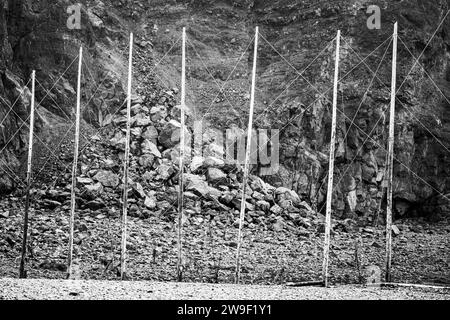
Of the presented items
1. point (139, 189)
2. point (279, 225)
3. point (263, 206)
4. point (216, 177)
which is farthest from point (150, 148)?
point (279, 225)

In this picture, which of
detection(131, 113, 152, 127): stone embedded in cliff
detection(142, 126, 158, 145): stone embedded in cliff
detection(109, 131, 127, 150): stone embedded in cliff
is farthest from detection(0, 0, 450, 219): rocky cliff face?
detection(109, 131, 127, 150): stone embedded in cliff

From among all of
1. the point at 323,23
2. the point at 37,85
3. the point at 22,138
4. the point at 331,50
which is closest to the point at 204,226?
the point at 22,138

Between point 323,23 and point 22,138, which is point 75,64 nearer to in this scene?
point 22,138

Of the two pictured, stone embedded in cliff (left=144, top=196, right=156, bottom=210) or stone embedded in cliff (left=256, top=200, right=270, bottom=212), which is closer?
stone embedded in cliff (left=144, top=196, right=156, bottom=210)

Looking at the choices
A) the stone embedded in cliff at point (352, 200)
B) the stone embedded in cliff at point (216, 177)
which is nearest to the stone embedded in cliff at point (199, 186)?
the stone embedded in cliff at point (216, 177)

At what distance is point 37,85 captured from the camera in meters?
46.5

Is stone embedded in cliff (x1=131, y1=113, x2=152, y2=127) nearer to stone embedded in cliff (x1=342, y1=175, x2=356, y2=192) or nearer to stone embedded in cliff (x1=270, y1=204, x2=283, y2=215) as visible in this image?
stone embedded in cliff (x1=270, y1=204, x2=283, y2=215)

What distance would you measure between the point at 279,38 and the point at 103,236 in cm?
2971

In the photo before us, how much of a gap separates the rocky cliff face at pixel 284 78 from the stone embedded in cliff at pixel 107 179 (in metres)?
5.36

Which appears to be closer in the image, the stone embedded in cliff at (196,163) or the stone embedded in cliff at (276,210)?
the stone embedded in cliff at (276,210)

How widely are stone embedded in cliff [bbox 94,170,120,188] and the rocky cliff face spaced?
211 inches

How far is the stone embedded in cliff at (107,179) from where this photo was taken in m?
40.9

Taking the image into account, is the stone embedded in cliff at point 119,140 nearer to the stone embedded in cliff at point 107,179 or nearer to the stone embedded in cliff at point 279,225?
the stone embedded in cliff at point 107,179

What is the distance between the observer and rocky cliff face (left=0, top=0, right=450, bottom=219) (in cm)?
4734
